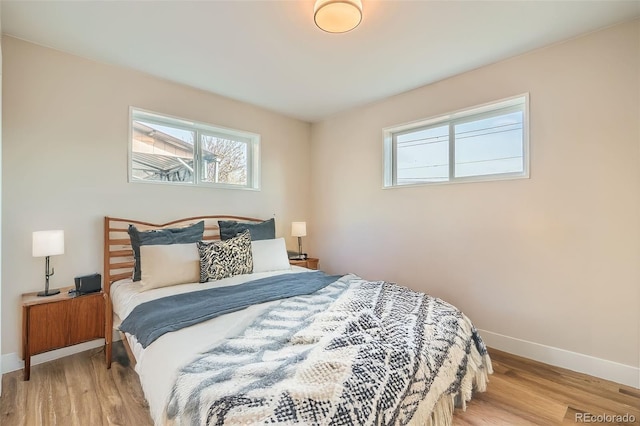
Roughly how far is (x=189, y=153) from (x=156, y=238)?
1167 mm

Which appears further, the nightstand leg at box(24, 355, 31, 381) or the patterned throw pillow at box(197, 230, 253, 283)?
the patterned throw pillow at box(197, 230, 253, 283)

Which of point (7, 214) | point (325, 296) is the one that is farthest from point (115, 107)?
point (325, 296)

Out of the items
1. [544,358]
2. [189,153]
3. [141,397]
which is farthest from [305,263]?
[544,358]

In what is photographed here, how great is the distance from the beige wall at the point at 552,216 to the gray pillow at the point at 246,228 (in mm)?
1487

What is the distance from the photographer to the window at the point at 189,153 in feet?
9.43

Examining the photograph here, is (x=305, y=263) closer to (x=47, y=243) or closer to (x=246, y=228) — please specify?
(x=246, y=228)

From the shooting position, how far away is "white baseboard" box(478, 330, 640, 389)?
2.00m

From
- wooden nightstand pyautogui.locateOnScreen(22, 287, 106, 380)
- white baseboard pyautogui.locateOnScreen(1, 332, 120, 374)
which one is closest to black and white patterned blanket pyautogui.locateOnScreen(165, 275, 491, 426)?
wooden nightstand pyautogui.locateOnScreen(22, 287, 106, 380)

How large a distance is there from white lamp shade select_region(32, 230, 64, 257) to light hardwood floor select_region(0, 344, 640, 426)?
0.92m

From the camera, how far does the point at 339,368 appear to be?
108cm

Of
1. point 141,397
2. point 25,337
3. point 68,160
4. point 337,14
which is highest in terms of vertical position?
point 337,14

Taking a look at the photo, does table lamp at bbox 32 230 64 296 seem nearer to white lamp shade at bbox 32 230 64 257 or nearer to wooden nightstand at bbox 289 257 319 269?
white lamp shade at bbox 32 230 64 257

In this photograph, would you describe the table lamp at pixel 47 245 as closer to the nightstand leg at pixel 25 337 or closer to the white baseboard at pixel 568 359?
the nightstand leg at pixel 25 337

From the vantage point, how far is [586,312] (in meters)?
2.17
